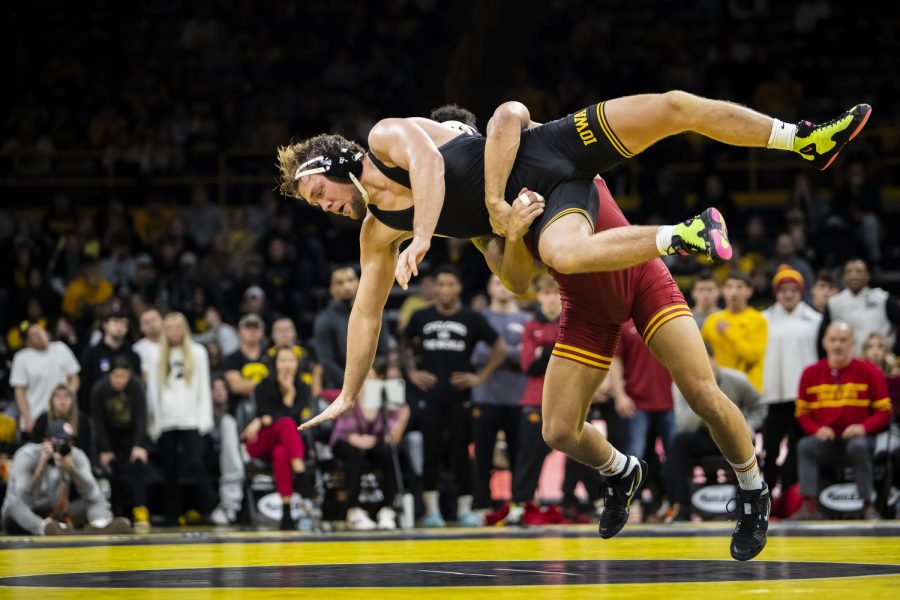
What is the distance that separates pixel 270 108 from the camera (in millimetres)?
17859

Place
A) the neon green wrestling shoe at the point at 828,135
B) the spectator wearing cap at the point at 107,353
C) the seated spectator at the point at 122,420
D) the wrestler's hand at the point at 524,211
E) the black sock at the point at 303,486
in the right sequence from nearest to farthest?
1. the neon green wrestling shoe at the point at 828,135
2. the wrestler's hand at the point at 524,211
3. the black sock at the point at 303,486
4. the seated spectator at the point at 122,420
5. the spectator wearing cap at the point at 107,353

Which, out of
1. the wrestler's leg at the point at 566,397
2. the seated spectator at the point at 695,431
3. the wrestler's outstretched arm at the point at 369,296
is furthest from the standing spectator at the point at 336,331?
the wrestler's leg at the point at 566,397

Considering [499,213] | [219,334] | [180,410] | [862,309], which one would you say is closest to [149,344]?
[180,410]

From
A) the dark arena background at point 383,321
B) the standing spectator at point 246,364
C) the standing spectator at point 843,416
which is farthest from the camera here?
the standing spectator at point 246,364

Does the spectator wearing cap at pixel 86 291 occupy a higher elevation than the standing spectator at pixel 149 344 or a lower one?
higher

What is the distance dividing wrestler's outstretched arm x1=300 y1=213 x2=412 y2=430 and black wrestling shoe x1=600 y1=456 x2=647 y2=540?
112 centimetres

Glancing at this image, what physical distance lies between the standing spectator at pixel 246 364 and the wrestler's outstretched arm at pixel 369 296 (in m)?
5.11

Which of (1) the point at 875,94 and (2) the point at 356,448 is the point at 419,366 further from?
(1) the point at 875,94

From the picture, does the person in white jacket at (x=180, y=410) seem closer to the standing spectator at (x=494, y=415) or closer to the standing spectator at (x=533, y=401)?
the standing spectator at (x=494, y=415)

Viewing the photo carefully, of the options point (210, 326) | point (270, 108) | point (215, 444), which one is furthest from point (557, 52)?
point (215, 444)

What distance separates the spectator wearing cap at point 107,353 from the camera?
36.5 ft

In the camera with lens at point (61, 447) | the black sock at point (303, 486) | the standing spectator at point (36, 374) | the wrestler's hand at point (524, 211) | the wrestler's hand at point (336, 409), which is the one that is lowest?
the black sock at point (303, 486)

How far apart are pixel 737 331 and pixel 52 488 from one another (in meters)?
5.03

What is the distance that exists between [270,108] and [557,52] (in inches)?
149
